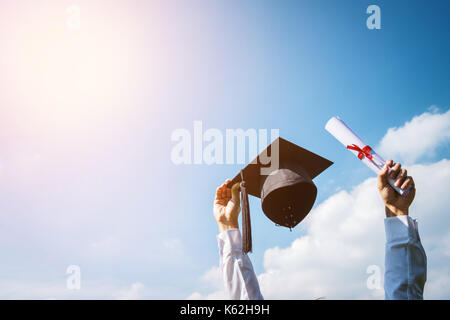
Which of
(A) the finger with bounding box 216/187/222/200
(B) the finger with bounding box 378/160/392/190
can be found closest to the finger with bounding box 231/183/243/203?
(A) the finger with bounding box 216/187/222/200

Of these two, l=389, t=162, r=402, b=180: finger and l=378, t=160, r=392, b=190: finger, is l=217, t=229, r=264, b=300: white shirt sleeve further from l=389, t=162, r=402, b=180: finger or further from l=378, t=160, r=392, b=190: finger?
l=389, t=162, r=402, b=180: finger

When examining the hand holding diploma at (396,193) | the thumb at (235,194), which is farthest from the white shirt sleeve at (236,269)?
the hand holding diploma at (396,193)

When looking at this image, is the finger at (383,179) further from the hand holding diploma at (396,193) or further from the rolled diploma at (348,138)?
the rolled diploma at (348,138)

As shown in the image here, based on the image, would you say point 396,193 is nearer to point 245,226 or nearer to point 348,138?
point 348,138

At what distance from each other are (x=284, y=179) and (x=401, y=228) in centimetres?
236

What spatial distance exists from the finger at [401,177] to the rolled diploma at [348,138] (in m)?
0.50

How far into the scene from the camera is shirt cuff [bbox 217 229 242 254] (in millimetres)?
2951

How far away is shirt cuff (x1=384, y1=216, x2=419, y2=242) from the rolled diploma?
2.74ft

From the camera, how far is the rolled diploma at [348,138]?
309 centimetres

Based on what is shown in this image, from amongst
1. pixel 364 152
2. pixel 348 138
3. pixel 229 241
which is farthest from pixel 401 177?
pixel 229 241

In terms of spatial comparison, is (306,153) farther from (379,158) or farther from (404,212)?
(404,212)
